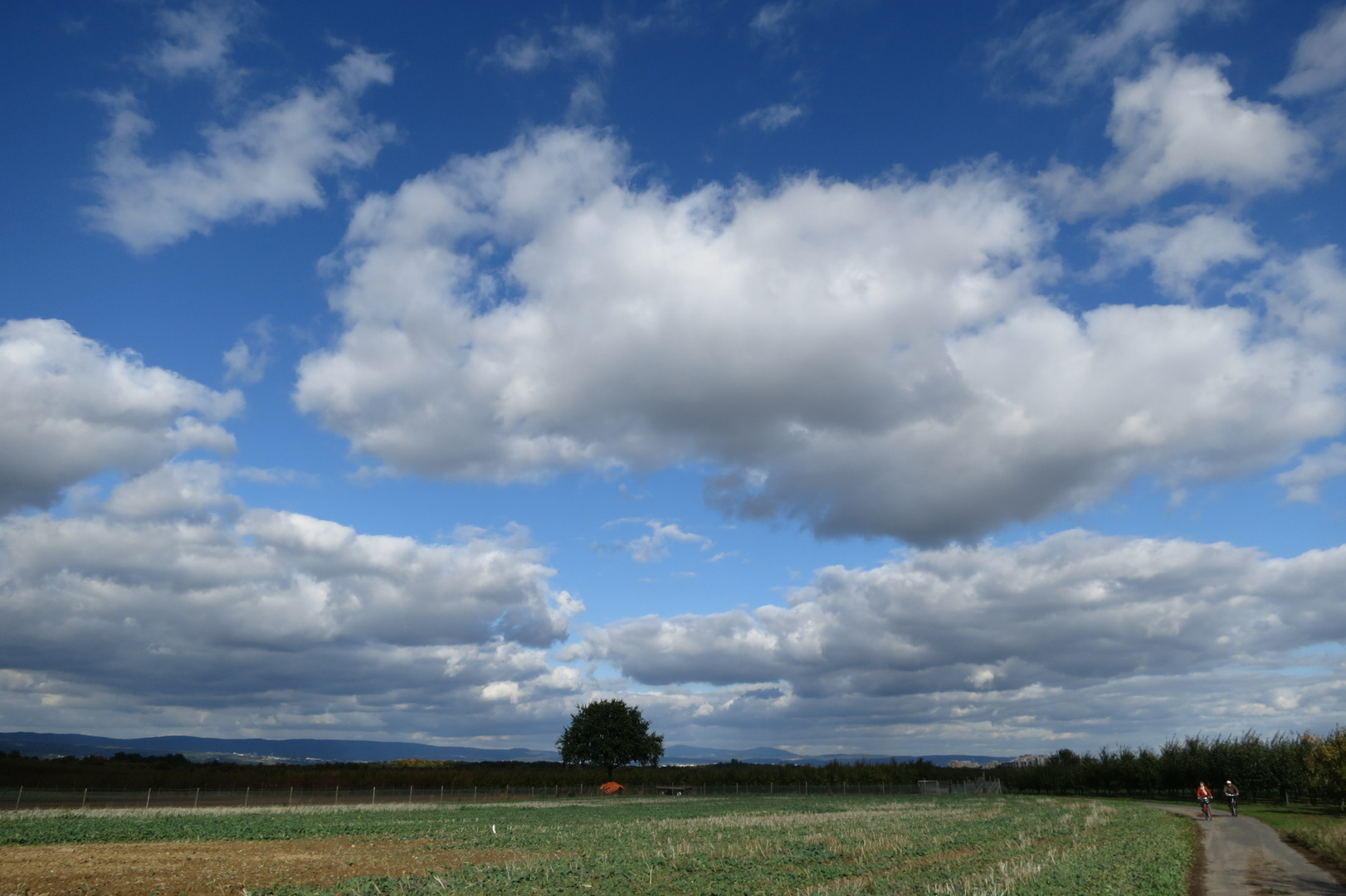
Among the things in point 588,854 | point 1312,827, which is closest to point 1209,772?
point 1312,827

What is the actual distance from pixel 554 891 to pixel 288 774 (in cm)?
8905

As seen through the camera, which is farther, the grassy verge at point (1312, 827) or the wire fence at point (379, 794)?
the wire fence at point (379, 794)

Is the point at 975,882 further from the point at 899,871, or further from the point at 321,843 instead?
the point at 321,843

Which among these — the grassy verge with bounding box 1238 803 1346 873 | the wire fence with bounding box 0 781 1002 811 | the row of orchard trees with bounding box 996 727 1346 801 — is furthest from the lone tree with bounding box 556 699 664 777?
the grassy verge with bounding box 1238 803 1346 873

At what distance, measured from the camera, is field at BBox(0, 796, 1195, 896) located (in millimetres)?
23453

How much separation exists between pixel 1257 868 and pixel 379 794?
80044 millimetres

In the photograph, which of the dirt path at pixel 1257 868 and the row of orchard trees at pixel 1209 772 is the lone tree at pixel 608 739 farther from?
the dirt path at pixel 1257 868

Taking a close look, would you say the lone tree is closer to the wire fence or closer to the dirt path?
the wire fence

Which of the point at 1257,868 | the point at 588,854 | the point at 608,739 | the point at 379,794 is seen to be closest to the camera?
the point at 1257,868

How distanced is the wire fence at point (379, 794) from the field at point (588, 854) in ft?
49.7

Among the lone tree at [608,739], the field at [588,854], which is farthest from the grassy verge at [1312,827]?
the lone tree at [608,739]

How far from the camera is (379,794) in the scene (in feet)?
277

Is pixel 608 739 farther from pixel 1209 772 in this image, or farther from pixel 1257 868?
pixel 1257 868

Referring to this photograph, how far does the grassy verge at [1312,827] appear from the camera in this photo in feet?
100
